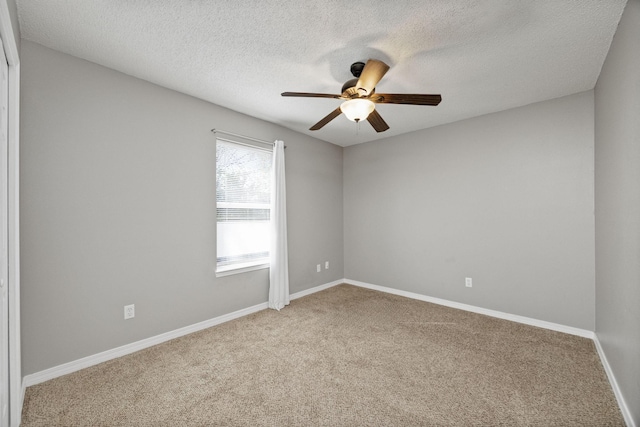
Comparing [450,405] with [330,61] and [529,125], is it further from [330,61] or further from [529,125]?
[529,125]

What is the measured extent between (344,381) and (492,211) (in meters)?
2.60

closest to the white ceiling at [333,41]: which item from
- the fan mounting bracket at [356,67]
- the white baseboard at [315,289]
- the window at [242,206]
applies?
the fan mounting bracket at [356,67]

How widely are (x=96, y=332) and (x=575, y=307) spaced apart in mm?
4371

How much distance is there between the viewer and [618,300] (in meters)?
1.91

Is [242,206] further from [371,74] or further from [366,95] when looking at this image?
[371,74]

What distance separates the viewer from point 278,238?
3.60 metres

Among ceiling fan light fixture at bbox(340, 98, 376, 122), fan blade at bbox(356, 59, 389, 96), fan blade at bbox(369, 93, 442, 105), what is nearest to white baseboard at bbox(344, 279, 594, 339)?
fan blade at bbox(369, 93, 442, 105)

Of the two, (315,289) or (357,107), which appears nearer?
(357,107)

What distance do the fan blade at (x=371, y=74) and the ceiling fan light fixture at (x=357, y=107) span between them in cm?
7

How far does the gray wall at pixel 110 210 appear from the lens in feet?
6.64

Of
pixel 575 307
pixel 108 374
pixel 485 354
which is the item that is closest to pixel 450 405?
pixel 485 354

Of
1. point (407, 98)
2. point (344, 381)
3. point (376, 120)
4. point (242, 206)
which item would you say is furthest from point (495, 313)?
point (242, 206)

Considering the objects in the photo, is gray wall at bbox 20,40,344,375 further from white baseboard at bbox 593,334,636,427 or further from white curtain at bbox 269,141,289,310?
white baseboard at bbox 593,334,636,427

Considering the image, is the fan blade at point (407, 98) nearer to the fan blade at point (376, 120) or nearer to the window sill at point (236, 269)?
the fan blade at point (376, 120)
